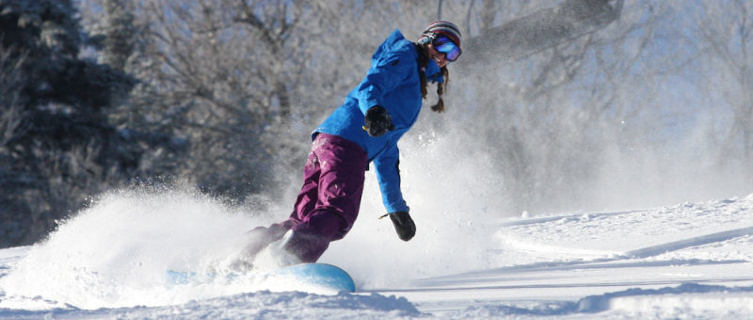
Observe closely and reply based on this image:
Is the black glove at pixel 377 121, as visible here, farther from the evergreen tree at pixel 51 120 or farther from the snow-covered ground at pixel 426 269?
the evergreen tree at pixel 51 120

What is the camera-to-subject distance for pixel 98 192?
38.5 ft

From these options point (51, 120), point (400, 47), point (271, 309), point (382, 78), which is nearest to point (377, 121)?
point (382, 78)

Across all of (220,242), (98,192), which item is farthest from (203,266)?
(98,192)

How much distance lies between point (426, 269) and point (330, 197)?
653 millimetres

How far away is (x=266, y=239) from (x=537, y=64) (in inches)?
636

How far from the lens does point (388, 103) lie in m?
2.48

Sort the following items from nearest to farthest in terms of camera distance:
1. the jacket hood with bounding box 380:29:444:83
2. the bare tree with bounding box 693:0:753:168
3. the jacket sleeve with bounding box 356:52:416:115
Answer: the jacket sleeve with bounding box 356:52:416:115, the jacket hood with bounding box 380:29:444:83, the bare tree with bounding box 693:0:753:168

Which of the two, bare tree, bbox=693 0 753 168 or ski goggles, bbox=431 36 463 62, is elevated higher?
bare tree, bbox=693 0 753 168

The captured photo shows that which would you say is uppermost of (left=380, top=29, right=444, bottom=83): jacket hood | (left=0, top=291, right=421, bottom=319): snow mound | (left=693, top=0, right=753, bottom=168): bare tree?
(left=693, top=0, right=753, bottom=168): bare tree

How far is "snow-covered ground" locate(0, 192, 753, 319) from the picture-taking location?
1411 millimetres

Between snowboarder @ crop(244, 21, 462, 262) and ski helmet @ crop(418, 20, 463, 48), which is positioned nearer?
snowboarder @ crop(244, 21, 462, 262)

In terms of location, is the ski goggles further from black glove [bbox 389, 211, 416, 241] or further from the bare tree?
the bare tree

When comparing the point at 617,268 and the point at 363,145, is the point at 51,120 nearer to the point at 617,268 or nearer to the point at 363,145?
the point at 363,145

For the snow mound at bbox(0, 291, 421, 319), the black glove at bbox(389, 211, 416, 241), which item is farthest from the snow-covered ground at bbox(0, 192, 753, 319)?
the black glove at bbox(389, 211, 416, 241)
